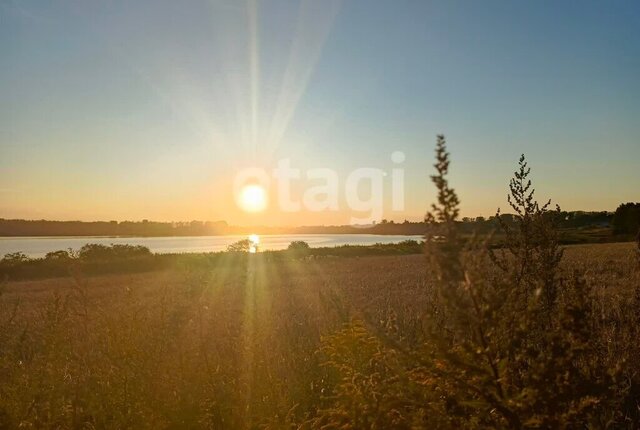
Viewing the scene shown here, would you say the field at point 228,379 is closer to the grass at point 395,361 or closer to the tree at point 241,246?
the grass at point 395,361

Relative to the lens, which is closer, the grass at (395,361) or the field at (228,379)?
the grass at (395,361)

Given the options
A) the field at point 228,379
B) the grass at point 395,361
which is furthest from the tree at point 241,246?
the field at point 228,379

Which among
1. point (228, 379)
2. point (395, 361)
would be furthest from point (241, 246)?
point (395, 361)

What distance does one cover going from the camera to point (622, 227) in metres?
66.8

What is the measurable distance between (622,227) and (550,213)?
7260 cm

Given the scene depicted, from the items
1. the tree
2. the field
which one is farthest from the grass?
the tree

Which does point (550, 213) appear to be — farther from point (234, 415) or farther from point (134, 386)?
point (134, 386)

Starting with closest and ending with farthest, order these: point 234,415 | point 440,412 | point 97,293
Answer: point 440,412
point 234,415
point 97,293

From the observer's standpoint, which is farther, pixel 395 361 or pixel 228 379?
pixel 228 379

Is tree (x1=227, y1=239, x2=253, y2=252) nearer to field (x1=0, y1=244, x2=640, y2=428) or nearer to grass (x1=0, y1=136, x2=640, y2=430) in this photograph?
→ grass (x1=0, y1=136, x2=640, y2=430)

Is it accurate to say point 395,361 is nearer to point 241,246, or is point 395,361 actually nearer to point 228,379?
point 228,379

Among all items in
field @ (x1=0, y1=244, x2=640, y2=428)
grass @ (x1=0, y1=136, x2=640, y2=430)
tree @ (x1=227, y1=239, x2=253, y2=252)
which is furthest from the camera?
tree @ (x1=227, y1=239, x2=253, y2=252)

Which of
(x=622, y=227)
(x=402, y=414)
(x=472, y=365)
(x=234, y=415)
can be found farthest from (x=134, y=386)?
(x=622, y=227)

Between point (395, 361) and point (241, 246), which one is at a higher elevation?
point (395, 361)
